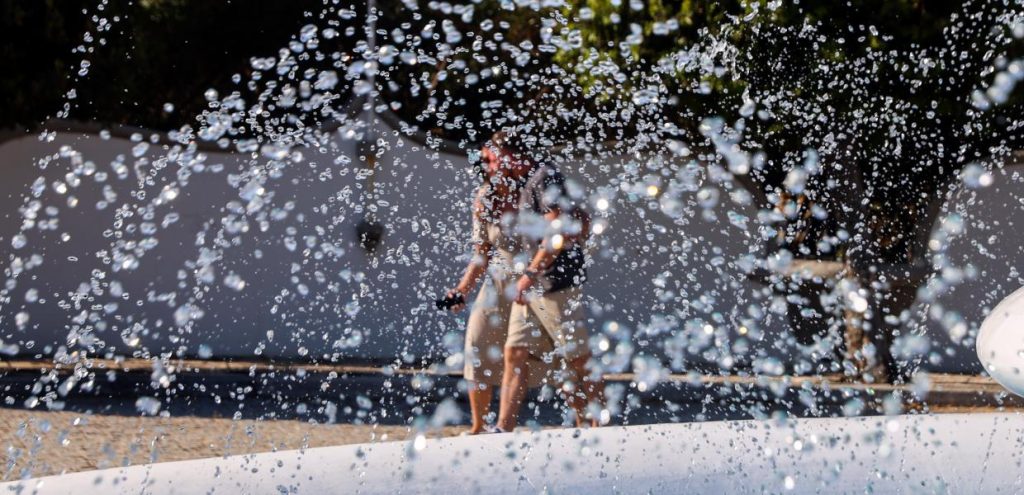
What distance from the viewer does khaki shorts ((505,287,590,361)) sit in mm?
5117

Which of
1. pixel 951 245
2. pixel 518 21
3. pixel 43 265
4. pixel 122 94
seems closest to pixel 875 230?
pixel 951 245

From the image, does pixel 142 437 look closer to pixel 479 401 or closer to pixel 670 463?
pixel 479 401

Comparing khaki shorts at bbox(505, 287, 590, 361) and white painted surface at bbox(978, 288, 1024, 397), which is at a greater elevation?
white painted surface at bbox(978, 288, 1024, 397)

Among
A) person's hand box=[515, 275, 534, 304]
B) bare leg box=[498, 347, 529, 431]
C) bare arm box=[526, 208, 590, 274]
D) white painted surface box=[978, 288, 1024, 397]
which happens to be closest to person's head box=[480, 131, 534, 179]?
bare arm box=[526, 208, 590, 274]

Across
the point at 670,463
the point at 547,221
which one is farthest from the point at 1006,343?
the point at 547,221

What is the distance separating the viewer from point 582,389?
208 inches

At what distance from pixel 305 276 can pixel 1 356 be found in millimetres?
2089

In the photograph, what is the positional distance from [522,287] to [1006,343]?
2226 millimetres

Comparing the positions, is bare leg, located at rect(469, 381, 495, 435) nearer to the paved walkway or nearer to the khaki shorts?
the khaki shorts

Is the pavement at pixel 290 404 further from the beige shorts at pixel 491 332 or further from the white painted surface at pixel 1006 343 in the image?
the white painted surface at pixel 1006 343

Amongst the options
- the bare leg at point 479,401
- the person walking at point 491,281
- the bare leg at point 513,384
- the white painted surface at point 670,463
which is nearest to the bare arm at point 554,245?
the person walking at point 491,281

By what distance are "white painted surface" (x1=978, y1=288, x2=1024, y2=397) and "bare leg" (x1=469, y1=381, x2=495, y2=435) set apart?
8.43 feet

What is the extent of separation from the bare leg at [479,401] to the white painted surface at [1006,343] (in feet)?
8.43

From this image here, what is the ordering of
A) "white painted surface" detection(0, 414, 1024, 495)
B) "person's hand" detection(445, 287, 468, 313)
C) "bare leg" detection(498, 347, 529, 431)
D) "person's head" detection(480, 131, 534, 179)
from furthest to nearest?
"bare leg" detection(498, 347, 529, 431) → "person's hand" detection(445, 287, 468, 313) → "person's head" detection(480, 131, 534, 179) → "white painted surface" detection(0, 414, 1024, 495)
